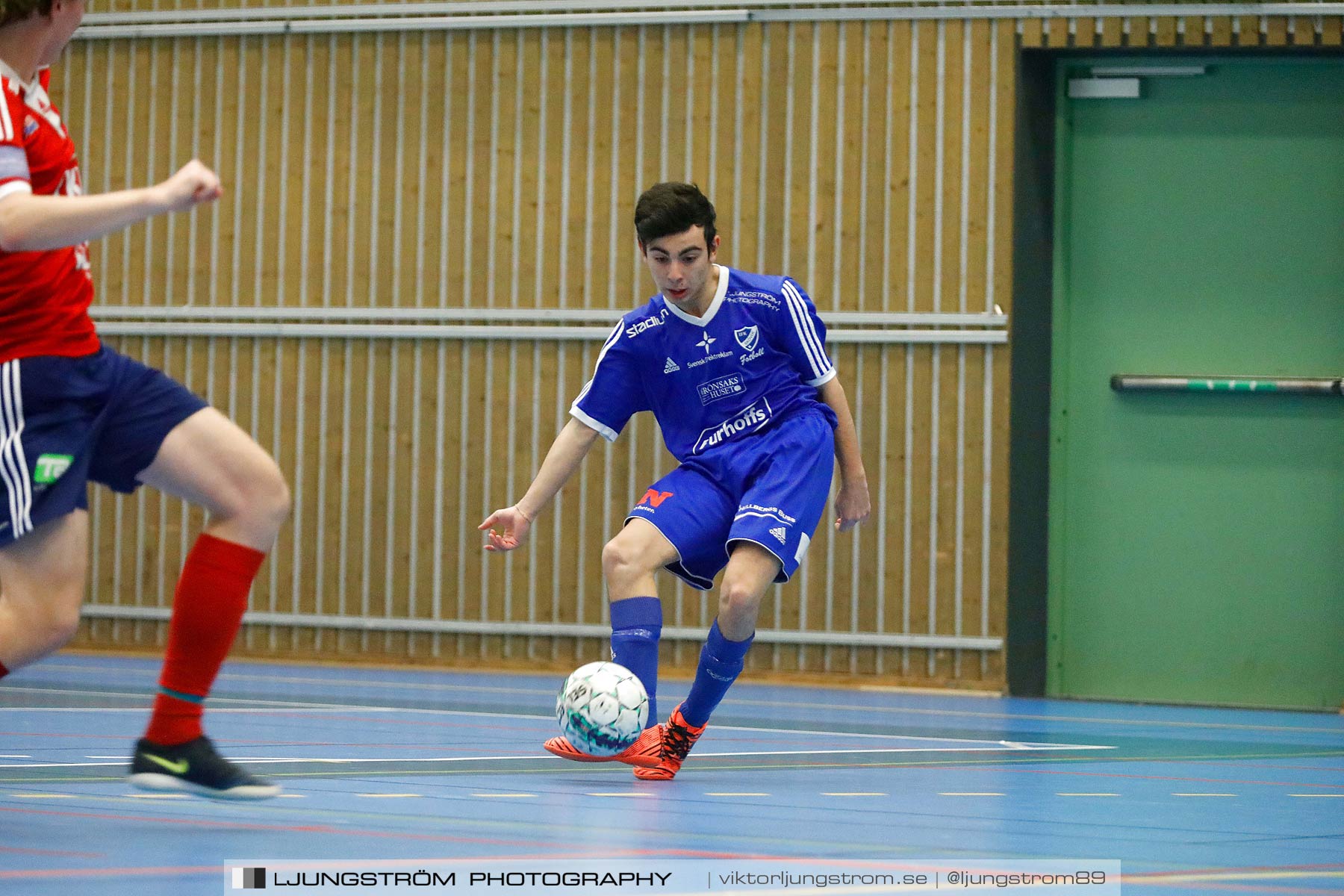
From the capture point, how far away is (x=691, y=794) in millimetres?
4777

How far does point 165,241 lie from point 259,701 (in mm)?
4809

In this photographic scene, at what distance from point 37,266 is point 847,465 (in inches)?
110

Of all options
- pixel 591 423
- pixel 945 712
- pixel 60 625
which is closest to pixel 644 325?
pixel 591 423

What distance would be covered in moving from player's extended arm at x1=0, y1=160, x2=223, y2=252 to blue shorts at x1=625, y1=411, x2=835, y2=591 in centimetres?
240

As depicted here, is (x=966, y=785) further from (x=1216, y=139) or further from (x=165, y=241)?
(x=165, y=241)

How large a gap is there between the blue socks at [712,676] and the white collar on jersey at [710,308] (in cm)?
92

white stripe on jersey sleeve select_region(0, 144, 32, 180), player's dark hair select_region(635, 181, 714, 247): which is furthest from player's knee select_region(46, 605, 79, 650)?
player's dark hair select_region(635, 181, 714, 247)

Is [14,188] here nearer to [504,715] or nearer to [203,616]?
[203,616]


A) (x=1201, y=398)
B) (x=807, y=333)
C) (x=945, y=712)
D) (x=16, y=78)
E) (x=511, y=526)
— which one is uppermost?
(x=16, y=78)

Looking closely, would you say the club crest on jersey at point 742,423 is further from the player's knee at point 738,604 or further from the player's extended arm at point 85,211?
the player's extended arm at point 85,211

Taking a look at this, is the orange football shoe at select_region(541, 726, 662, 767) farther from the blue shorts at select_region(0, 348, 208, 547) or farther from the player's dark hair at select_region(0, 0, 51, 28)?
the player's dark hair at select_region(0, 0, 51, 28)

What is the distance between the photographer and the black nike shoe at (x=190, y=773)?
3.69m

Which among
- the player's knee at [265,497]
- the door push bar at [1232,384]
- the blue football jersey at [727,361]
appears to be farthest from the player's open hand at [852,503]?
the door push bar at [1232,384]

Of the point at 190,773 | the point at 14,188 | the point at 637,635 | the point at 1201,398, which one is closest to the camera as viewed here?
the point at 14,188
